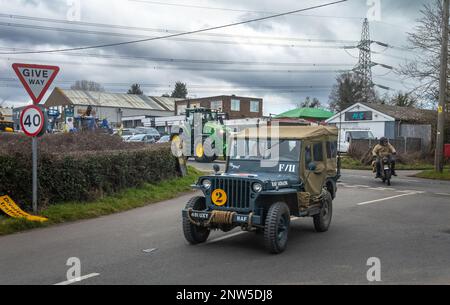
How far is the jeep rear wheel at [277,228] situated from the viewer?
7594 mm

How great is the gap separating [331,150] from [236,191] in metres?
3.43

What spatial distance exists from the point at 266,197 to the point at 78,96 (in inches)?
2983

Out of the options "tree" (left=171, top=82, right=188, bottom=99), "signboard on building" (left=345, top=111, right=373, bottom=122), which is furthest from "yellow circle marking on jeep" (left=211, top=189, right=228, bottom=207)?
"tree" (left=171, top=82, right=188, bottom=99)

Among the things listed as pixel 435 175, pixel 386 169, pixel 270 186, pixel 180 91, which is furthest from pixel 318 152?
pixel 180 91

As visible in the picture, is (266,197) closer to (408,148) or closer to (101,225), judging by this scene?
(101,225)

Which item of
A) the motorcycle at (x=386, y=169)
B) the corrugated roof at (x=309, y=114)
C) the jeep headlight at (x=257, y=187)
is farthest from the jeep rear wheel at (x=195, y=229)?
the corrugated roof at (x=309, y=114)

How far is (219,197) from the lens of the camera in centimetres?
816

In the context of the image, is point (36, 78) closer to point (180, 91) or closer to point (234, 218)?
point (234, 218)

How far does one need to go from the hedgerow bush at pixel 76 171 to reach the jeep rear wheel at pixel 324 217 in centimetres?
563

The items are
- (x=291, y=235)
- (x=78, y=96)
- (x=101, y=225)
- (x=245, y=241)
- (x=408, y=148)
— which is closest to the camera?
(x=245, y=241)

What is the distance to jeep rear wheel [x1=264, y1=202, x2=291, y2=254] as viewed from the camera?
7.59 metres

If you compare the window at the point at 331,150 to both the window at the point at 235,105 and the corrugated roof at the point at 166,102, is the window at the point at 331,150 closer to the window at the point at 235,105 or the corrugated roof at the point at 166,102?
the window at the point at 235,105
